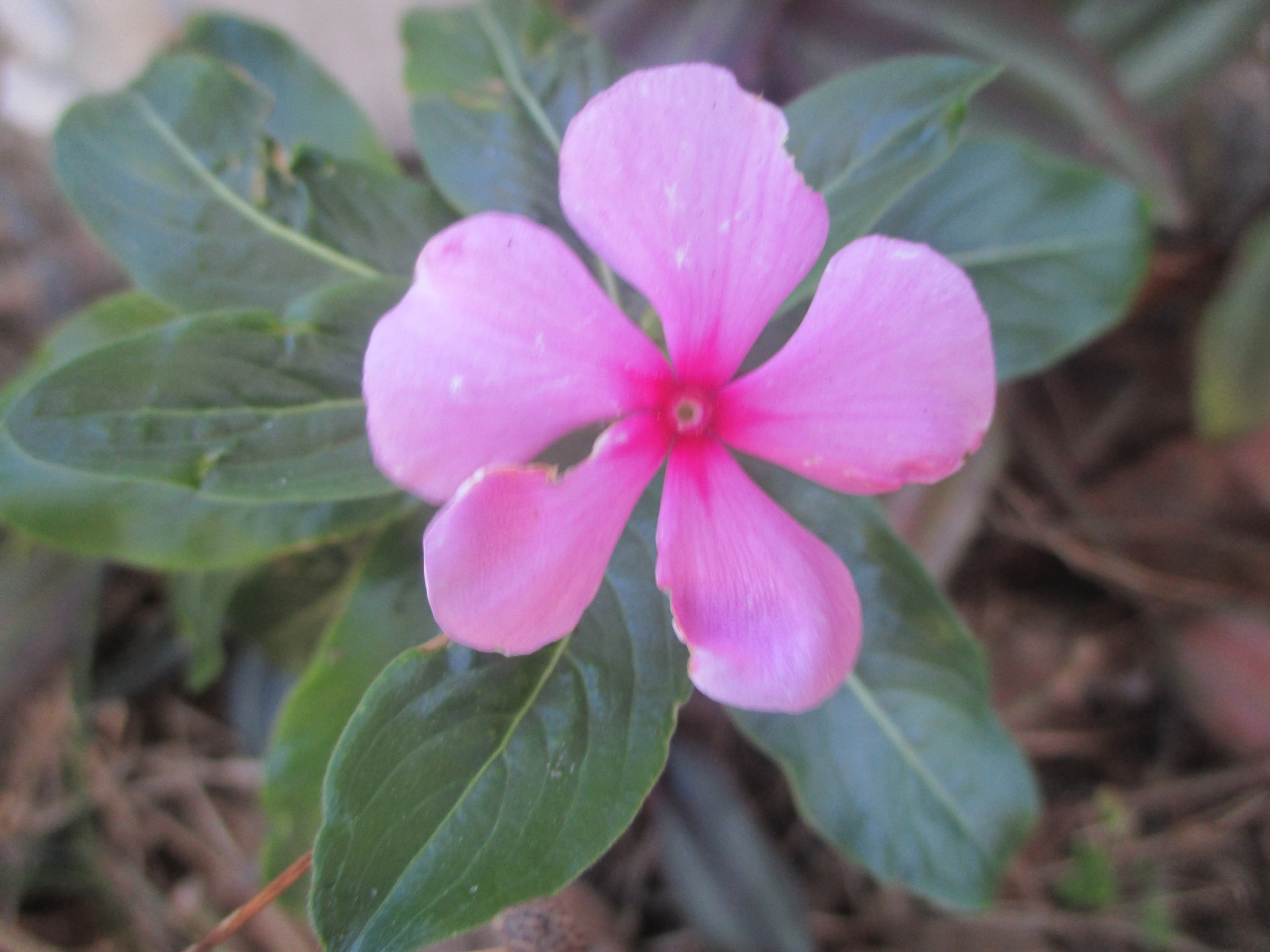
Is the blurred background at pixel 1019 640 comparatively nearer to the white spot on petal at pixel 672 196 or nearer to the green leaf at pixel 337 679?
the green leaf at pixel 337 679

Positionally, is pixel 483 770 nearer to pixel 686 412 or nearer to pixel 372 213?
pixel 686 412

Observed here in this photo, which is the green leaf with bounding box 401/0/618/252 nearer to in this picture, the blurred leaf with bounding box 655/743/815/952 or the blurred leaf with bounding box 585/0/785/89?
the blurred leaf with bounding box 585/0/785/89


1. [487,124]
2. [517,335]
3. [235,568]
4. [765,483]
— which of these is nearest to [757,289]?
[517,335]

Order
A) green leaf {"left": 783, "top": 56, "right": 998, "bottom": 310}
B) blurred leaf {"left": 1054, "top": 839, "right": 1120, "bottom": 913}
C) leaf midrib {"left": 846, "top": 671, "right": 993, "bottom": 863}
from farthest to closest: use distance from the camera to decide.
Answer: blurred leaf {"left": 1054, "top": 839, "right": 1120, "bottom": 913}, leaf midrib {"left": 846, "top": 671, "right": 993, "bottom": 863}, green leaf {"left": 783, "top": 56, "right": 998, "bottom": 310}

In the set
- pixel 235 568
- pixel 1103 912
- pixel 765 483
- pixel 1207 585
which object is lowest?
pixel 1103 912

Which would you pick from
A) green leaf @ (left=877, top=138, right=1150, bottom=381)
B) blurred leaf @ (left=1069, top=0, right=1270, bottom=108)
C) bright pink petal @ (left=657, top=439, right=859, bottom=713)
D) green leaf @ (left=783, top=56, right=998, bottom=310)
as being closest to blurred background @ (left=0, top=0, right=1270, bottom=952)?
blurred leaf @ (left=1069, top=0, right=1270, bottom=108)

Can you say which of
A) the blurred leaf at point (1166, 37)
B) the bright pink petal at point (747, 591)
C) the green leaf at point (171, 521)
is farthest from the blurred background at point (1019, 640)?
the bright pink petal at point (747, 591)

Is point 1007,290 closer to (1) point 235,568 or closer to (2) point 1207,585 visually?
(2) point 1207,585
